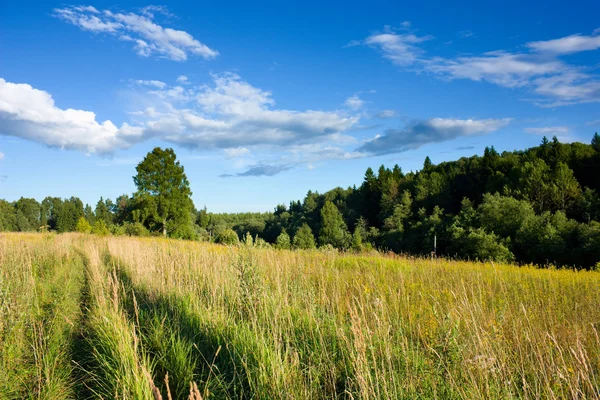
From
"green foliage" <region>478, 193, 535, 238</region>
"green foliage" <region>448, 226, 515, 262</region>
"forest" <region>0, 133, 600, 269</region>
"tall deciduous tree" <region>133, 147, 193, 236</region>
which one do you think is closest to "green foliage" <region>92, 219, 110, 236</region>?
"forest" <region>0, 133, 600, 269</region>

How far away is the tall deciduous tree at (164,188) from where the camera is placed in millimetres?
32031

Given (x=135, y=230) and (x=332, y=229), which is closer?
(x=135, y=230)

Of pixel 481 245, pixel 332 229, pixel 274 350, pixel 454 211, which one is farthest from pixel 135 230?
pixel 454 211

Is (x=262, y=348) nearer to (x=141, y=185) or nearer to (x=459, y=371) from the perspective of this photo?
(x=459, y=371)

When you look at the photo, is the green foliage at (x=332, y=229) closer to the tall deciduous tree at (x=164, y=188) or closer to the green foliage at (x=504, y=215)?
the green foliage at (x=504, y=215)

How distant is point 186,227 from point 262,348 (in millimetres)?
33088

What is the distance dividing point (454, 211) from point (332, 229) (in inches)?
859

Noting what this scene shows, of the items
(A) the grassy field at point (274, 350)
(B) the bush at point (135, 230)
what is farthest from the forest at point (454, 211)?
(A) the grassy field at point (274, 350)

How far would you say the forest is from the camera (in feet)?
105

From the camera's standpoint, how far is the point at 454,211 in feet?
184

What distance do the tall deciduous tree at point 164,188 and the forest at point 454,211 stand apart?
95 millimetres

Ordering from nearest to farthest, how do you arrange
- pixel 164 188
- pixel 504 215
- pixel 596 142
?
pixel 164 188 < pixel 504 215 < pixel 596 142

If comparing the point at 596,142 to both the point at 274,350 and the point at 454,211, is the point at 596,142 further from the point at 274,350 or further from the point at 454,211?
the point at 274,350

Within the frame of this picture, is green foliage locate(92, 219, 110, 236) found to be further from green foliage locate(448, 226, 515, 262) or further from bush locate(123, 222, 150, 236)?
green foliage locate(448, 226, 515, 262)
